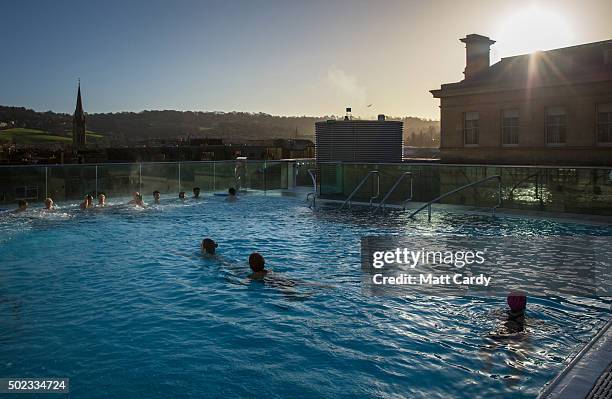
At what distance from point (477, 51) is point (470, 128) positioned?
6.79m

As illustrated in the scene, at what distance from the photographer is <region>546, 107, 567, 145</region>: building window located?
25.3 meters

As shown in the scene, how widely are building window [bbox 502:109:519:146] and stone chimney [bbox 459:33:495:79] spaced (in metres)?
6.16

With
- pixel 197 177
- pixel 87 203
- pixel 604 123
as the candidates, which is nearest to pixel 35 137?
pixel 197 177

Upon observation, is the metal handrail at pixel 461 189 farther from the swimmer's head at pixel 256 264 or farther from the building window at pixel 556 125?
the building window at pixel 556 125

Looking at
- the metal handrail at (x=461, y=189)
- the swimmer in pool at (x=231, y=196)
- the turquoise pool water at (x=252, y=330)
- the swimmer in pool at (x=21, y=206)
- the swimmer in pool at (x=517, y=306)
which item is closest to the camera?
the turquoise pool water at (x=252, y=330)

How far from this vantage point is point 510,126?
27469mm

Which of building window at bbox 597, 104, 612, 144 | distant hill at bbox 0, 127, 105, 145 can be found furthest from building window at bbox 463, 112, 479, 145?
distant hill at bbox 0, 127, 105, 145

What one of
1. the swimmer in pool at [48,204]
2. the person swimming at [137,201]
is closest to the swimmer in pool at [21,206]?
the swimmer in pool at [48,204]

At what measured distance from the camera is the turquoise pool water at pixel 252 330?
5379 mm

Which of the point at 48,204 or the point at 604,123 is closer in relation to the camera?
the point at 48,204

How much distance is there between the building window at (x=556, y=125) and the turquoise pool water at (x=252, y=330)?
57.6 feet

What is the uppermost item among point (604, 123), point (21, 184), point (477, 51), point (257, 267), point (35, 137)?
point (35, 137)

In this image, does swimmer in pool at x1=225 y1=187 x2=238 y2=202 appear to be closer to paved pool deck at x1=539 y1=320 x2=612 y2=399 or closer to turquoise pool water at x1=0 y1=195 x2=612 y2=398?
turquoise pool water at x1=0 y1=195 x2=612 y2=398

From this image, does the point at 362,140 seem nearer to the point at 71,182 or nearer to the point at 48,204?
the point at 71,182
